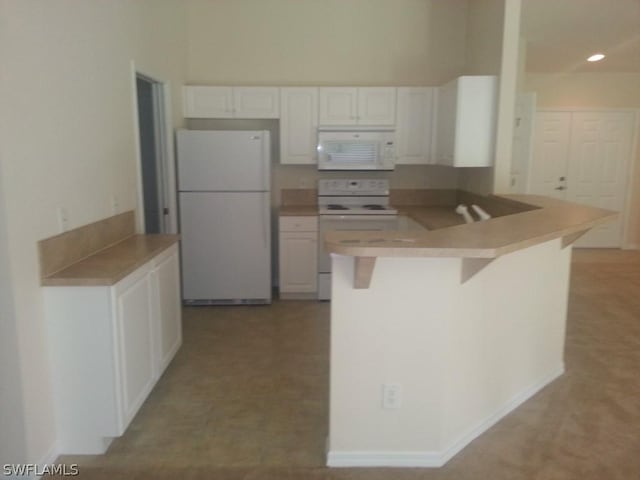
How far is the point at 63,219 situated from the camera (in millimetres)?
2434

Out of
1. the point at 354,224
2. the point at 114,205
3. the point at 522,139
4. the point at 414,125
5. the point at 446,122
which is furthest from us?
the point at 522,139

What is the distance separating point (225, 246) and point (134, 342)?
2147 mm

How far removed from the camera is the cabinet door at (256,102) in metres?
4.82

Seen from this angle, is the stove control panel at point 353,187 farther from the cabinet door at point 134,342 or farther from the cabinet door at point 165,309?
the cabinet door at point 134,342

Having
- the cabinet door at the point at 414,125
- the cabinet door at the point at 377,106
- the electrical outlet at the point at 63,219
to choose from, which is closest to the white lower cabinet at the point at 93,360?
the electrical outlet at the point at 63,219

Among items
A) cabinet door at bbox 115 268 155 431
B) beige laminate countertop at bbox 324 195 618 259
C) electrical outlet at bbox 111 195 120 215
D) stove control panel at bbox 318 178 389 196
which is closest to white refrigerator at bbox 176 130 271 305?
stove control panel at bbox 318 178 389 196

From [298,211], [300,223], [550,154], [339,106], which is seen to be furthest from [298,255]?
[550,154]

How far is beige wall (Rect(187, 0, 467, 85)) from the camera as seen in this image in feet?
16.4

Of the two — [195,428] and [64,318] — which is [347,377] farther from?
[64,318]

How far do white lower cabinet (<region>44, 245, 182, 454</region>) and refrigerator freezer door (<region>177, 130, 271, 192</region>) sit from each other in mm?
2086

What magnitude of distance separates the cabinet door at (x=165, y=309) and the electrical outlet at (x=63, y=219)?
552 mm

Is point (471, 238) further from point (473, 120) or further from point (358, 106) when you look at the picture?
point (358, 106)

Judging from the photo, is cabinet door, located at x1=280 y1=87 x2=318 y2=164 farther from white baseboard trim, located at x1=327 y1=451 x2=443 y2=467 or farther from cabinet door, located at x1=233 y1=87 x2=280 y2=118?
white baseboard trim, located at x1=327 y1=451 x2=443 y2=467

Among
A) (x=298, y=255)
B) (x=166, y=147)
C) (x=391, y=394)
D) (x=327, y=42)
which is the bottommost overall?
(x=391, y=394)
